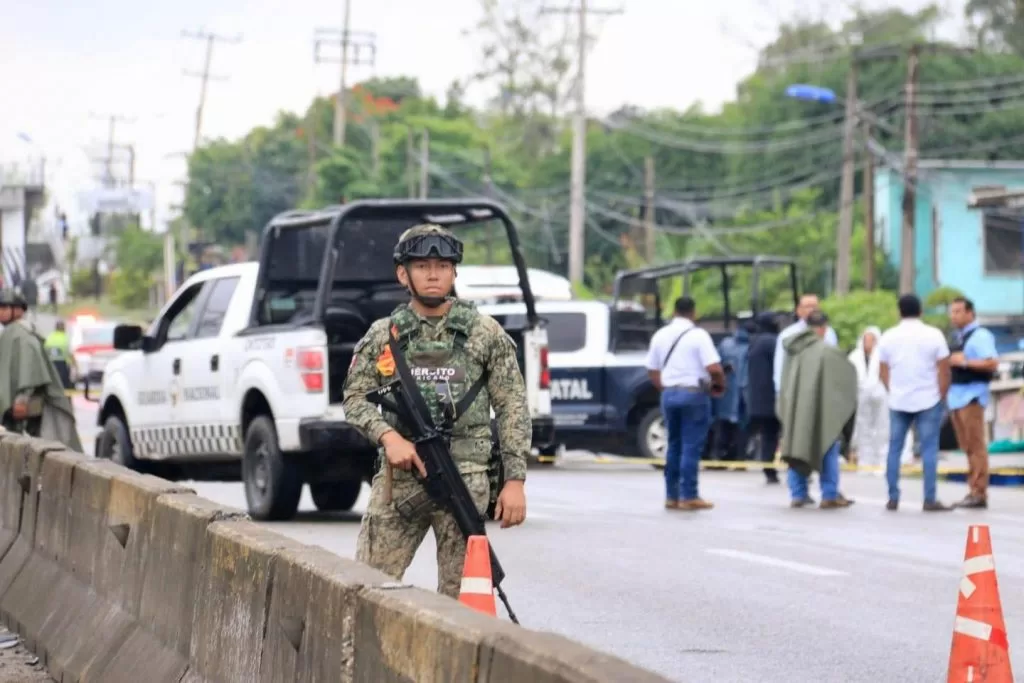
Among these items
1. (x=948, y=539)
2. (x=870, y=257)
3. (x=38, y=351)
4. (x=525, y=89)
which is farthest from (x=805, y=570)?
(x=525, y=89)

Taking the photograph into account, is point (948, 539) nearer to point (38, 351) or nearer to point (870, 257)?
point (38, 351)

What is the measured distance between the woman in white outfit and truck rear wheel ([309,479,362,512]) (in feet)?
31.5

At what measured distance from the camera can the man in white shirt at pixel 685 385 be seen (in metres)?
16.6

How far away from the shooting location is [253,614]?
5.98 metres

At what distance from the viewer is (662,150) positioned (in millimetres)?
77938

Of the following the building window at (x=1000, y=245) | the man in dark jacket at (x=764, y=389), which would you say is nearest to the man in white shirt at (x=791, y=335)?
the man in dark jacket at (x=764, y=389)

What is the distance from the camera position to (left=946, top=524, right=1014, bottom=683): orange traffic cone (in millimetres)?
6844

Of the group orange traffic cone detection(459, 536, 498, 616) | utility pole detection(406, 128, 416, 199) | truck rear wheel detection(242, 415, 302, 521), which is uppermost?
utility pole detection(406, 128, 416, 199)

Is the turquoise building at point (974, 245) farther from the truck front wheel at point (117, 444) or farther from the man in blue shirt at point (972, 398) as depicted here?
the truck front wheel at point (117, 444)

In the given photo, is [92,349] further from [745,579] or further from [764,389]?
[745,579]

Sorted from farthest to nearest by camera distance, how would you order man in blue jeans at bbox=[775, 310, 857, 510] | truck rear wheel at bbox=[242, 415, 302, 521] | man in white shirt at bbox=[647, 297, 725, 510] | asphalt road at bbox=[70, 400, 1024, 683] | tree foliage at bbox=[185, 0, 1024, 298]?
tree foliage at bbox=[185, 0, 1024, 298], man in blue jeans at bbox=[775, 310, 857, 510], man in white shirt at bbox=[647, 297, 725, 510], truck rear wheel at bbox=[242, 415, 302, 521], asphalt road at bbox=[70, 400, 1024, 683]

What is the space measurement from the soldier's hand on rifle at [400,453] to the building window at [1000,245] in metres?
47.6

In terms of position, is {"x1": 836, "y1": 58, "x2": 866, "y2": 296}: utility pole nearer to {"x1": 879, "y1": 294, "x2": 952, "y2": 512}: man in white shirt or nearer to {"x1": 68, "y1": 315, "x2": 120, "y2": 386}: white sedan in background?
{"x1": 68, "y1": 315, "x2": 120, "y2": 386}: white sedan in background

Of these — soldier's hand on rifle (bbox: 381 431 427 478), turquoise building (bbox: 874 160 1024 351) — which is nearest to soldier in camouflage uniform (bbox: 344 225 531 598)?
soldier's hand on rifle (bbox: 381 431 427 478)
